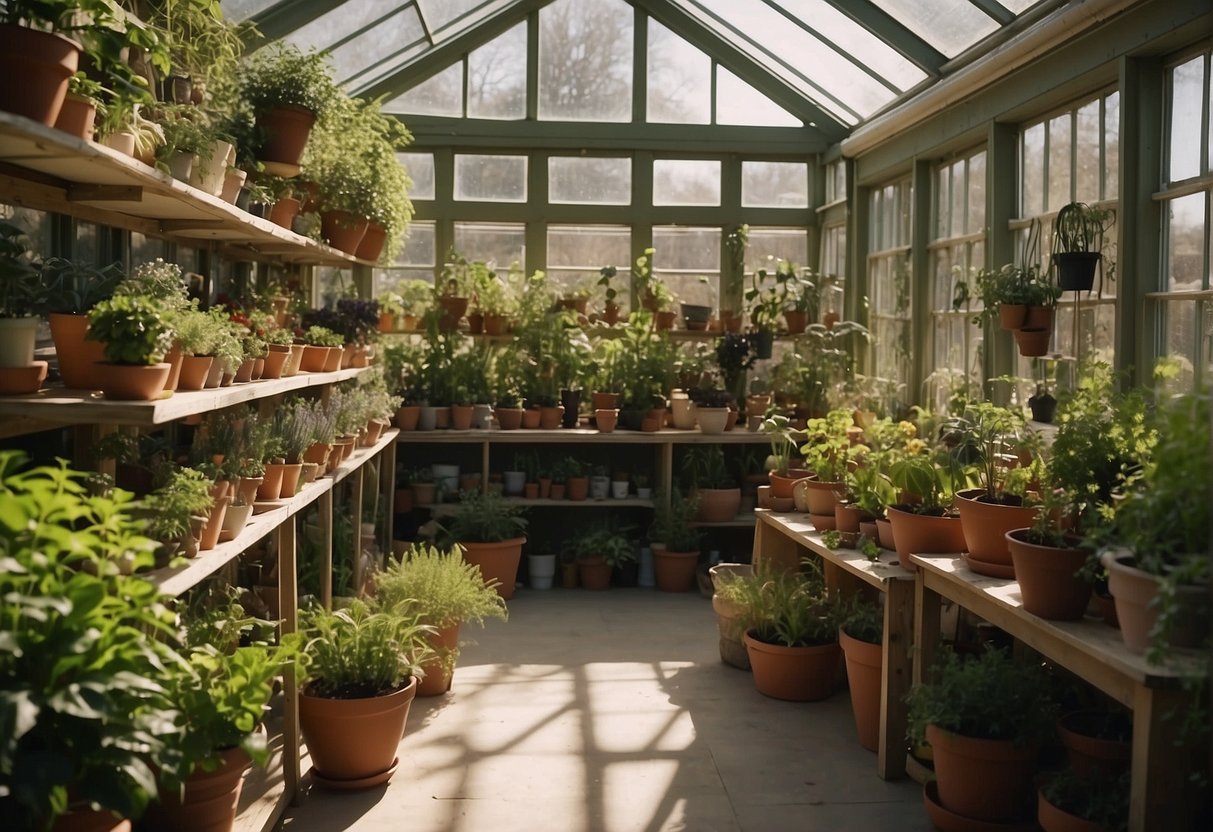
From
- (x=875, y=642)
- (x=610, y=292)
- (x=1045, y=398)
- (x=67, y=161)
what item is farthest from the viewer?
(x=610, y=292)

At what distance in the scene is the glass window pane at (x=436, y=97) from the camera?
7.87 metres

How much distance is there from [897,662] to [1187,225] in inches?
78.2

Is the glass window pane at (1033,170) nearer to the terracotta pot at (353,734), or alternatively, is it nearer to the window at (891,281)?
the window at (891,281)

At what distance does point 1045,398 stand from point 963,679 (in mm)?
1852

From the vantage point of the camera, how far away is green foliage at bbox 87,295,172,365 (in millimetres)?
2732

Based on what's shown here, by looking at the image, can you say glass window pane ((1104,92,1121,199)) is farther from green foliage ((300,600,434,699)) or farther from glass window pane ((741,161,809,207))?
glass window pane ((741,161,809,207))

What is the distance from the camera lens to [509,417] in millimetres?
7340

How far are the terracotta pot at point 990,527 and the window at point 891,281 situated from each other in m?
3.18

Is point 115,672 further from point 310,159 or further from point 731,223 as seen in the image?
point 731,223

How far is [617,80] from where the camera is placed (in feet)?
26.4

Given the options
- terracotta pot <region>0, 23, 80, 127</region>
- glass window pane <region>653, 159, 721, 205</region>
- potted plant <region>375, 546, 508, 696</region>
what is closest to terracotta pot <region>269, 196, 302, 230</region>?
potted plant <region>375, 546, 508, 696</region>

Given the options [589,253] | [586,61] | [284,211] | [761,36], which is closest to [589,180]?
[589,253]

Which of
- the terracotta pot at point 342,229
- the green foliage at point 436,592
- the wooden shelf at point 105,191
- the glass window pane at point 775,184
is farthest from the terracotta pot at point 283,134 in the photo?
the glass window pane at point 775,184

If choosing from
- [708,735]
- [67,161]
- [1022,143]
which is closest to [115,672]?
[67,161]
